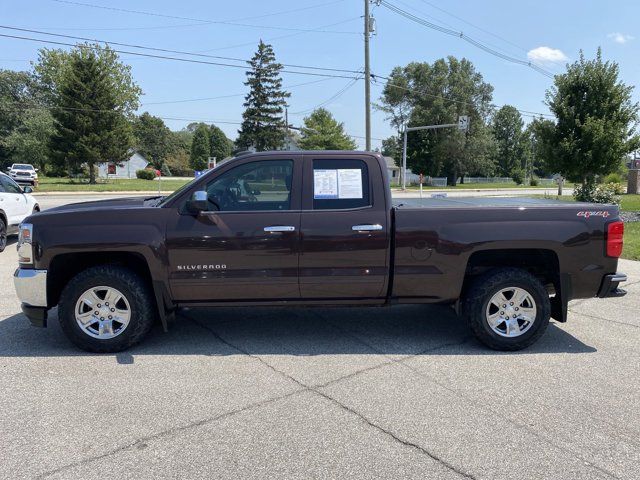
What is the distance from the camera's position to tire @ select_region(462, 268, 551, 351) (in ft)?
15.3

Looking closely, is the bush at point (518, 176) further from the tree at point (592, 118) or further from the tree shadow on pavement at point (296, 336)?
the tree shadow on pavement at point (296, 336)

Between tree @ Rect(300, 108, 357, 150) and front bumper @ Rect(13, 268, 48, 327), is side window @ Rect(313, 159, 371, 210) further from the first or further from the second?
tree @ Rect(300, 108, 357, 150)

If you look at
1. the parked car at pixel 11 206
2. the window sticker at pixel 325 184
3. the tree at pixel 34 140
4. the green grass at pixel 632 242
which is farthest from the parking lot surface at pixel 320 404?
the tree at pixel 34 140

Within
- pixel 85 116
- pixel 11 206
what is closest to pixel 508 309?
pixel 11 206

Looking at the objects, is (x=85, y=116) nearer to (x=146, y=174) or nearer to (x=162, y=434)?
(x=146, y=174)

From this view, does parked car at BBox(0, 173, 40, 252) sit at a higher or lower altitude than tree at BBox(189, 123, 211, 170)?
lower

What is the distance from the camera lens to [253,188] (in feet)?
15.4

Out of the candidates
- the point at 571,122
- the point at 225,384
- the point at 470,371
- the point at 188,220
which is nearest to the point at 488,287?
the point at 470,371

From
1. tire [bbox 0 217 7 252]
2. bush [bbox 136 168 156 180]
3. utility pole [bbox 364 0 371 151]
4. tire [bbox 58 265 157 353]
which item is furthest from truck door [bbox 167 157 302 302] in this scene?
bush [bbox 136 168 156 180]

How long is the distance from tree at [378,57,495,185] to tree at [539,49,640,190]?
4286 centimetres

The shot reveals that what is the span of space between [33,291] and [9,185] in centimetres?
771

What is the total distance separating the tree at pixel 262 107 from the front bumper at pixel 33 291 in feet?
207

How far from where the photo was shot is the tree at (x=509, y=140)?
9294 centimetres

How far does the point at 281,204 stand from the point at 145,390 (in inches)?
77.5
